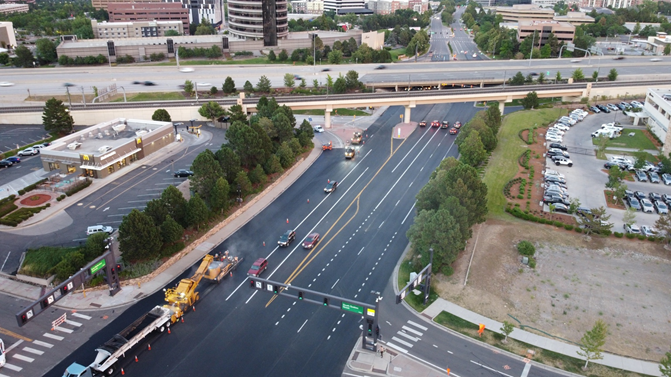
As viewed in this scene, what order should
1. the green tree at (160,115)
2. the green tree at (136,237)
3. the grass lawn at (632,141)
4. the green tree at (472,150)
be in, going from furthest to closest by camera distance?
1. the green tree at (160,115)
2. the grass lawn at (632,141)
3. the green tree at (472,150)
4. the green tree at (136,237)

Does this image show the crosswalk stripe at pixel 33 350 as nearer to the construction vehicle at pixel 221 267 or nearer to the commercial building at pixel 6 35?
the construction vehicle at pixel 221 267

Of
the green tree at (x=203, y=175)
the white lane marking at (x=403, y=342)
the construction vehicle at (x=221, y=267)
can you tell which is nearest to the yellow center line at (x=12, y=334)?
the construction vehicle at (x=221, y=267)

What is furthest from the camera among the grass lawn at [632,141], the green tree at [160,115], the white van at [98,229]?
the green tree at [160,115]

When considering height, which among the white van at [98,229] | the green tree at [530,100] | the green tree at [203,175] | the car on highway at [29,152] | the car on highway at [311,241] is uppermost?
the green tree at [530,100]

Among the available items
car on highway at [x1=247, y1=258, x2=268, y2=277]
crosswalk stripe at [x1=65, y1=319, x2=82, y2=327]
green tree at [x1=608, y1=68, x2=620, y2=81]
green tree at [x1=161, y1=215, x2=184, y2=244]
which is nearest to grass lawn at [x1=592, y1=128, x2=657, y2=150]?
green tree at [x1=608, y1=68, x2=620, y2=81]

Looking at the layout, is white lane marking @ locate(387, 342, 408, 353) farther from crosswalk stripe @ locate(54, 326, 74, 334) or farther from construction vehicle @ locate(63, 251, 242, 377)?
crosswalk stripe @ locate(54, 326, 74, 334)

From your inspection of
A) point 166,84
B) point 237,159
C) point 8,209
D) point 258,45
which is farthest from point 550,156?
point 258,45

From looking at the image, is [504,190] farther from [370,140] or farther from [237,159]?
[237,159]
